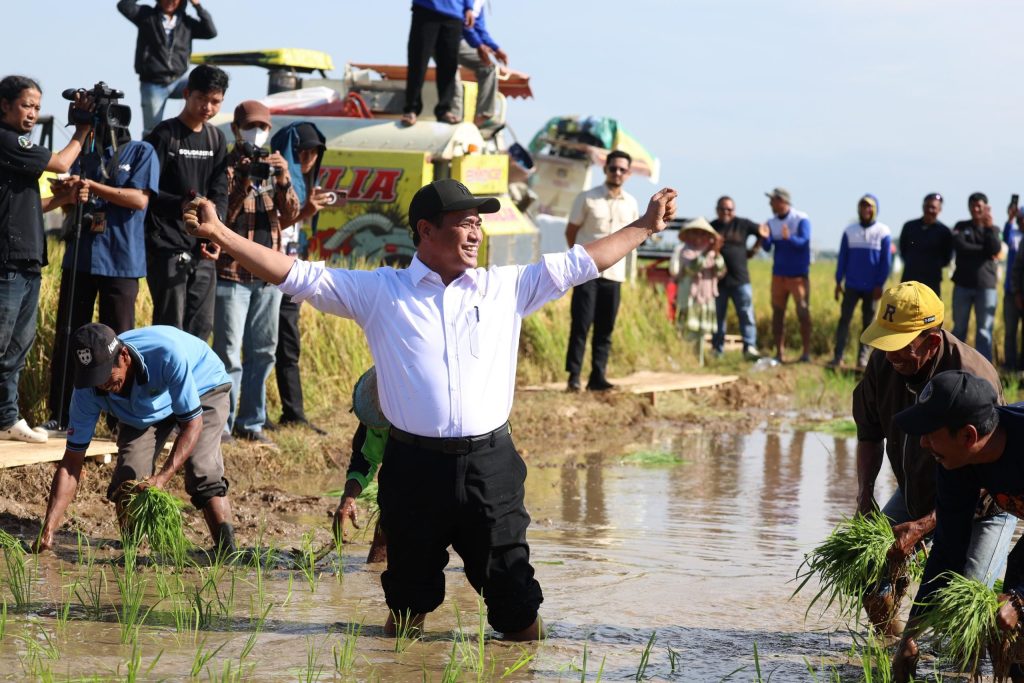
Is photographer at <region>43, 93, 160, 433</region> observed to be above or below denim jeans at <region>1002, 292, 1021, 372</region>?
above

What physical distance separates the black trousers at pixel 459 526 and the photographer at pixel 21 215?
3180mm

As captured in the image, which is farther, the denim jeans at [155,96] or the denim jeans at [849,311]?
the denim jeans at [849,311]

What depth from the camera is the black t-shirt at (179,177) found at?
8641 millimetres

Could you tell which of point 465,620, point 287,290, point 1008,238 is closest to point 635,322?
point 1008,238

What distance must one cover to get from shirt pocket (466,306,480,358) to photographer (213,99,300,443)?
3.83 meters

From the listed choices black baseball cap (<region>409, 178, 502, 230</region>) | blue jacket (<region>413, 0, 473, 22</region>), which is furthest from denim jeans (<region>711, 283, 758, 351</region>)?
black baseball cap (<region>409, 178, 502, 230</region>)

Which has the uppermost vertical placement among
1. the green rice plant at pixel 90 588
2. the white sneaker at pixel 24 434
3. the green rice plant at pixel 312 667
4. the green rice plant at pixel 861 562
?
the green rice plant at pixel 861 562

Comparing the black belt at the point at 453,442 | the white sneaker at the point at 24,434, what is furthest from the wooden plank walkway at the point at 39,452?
the black belt at the point at 453,442

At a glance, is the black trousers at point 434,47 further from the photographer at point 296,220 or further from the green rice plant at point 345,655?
the green rice plant at point 345,655

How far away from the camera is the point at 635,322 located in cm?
1681

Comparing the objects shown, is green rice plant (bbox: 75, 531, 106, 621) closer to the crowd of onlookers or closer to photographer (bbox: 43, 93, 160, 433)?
photographer (bbox: 43, 93, 160, 433)

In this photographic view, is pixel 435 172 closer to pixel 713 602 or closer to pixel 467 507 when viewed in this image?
pixel 713 602

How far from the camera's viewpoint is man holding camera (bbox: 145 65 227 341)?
8.62m

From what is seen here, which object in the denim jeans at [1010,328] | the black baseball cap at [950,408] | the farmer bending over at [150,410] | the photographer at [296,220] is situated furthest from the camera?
the denim jeans at [1010,328]
